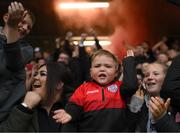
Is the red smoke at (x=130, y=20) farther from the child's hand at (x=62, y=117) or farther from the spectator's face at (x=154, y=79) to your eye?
the child's hand at (x=62, y=117)

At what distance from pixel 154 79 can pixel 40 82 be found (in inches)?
36.9

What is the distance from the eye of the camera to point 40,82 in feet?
12.3

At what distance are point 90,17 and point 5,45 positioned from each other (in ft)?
24.6

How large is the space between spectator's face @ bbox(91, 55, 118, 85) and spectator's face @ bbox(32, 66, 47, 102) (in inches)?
18.3

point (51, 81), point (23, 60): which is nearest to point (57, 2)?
point (51, 81)

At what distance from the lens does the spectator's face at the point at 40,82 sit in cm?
367

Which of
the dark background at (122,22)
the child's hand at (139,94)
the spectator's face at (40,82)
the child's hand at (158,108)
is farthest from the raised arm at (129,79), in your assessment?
the dark background at (122,22)

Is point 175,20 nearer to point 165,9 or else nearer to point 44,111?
point 165,9

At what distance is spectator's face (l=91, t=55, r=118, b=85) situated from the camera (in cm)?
343

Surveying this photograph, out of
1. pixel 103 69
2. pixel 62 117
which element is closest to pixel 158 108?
pixel 62 117

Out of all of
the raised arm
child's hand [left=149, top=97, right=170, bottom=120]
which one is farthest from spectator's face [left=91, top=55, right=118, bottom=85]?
child's hand [left=149, top=97, right=170, bottom=120]

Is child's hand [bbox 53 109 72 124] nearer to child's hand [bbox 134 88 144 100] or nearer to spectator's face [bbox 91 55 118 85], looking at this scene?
spectator's face [bbox 91 55 118 85]

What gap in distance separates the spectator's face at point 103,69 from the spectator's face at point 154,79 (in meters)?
0.44

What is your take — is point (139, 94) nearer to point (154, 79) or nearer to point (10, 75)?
point (154, 79)
